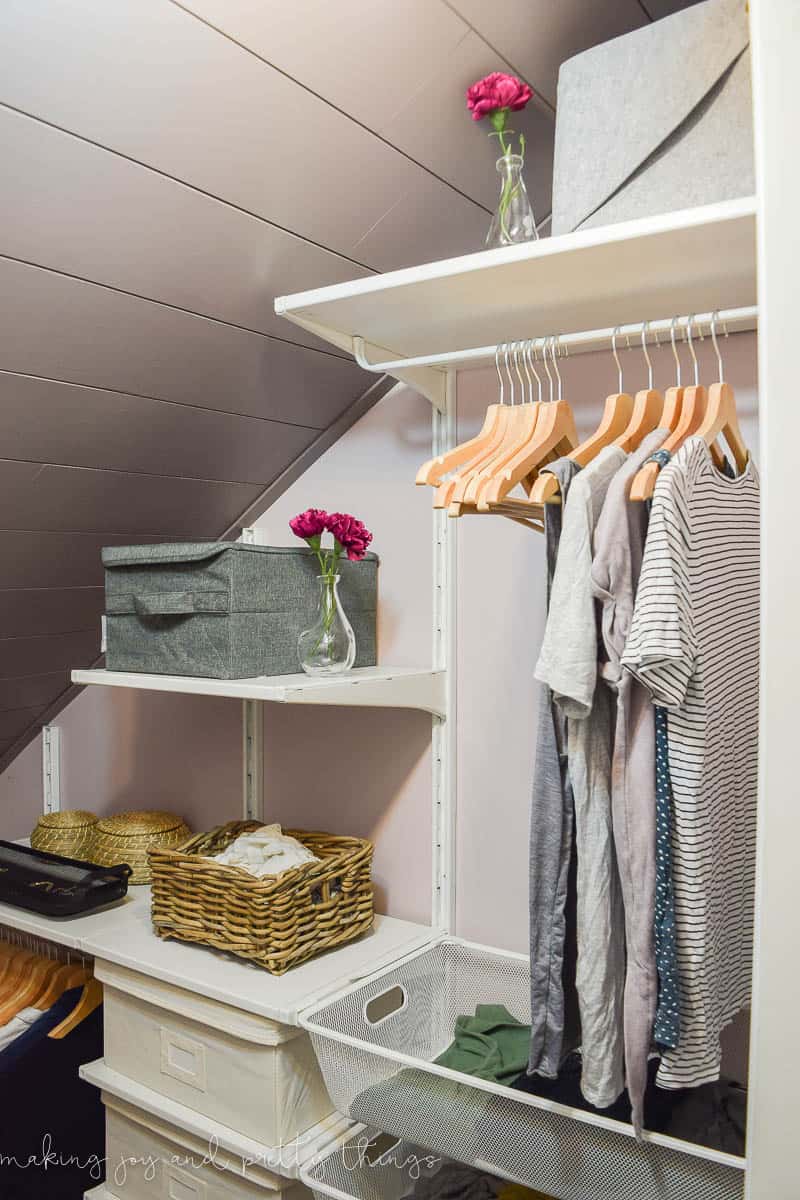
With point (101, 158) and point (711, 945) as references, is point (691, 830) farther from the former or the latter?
point (101, 158)

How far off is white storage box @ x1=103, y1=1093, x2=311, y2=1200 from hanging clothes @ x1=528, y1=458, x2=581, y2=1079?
1.85 ft

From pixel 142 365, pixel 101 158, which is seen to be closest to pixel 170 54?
pixel 101 158

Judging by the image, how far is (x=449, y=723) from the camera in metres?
1.64

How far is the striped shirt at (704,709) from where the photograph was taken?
904 millimetres

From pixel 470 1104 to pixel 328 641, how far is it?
717 millimetres

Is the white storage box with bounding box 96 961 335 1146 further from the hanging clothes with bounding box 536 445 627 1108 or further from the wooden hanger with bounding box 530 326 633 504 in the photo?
the wooden hanger with bounding box 530 326 633 504

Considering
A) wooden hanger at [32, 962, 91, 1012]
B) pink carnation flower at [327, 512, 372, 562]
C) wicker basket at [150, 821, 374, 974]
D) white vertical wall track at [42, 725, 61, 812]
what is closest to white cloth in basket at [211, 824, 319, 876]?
wicker basket at [150, 821, 374, 974]

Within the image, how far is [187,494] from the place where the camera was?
6.07ft

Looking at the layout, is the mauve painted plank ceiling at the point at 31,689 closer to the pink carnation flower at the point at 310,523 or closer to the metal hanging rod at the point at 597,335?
the pink carnation flower at the point at 310,523

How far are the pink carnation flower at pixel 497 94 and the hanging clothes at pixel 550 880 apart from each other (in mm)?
516

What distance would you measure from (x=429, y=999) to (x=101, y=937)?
1.85ft

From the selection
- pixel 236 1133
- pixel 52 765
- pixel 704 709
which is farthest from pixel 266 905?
pixel 52 765

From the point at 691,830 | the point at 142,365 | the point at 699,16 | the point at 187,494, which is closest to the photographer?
the point at 691,830

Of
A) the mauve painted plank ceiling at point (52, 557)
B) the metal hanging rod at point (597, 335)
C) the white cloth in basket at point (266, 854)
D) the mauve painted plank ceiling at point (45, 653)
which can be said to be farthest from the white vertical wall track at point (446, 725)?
the mauve painted plank ceiling at point (45, 653)
